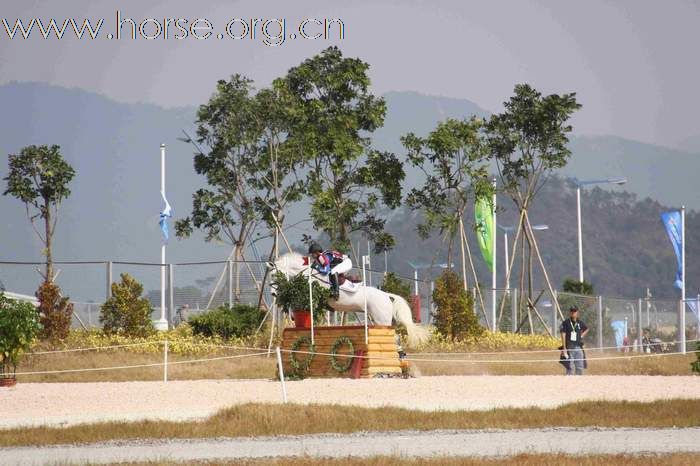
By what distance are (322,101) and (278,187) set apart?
3.18 metres

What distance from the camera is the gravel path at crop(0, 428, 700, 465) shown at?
16.1 m

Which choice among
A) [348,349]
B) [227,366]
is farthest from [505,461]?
[227,366]

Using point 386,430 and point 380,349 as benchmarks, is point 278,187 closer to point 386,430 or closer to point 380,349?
point 380,349

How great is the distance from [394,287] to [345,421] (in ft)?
61.2

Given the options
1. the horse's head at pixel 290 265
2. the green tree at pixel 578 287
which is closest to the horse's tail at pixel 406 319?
the horse's head at pixel 290 265

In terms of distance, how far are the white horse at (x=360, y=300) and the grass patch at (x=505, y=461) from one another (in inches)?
523

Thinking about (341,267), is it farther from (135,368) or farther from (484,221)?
(484,221)

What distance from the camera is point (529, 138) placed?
150 feet

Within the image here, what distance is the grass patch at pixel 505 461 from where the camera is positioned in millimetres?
14523

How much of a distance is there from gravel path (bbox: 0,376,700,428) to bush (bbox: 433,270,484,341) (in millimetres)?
10919

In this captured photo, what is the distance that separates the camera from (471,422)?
19703mm

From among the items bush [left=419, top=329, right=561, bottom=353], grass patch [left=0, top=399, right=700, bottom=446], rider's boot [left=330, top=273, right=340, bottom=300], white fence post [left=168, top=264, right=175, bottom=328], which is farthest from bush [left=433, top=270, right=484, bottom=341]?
grass patch [left=0, top=399, right=700, bottom=446]

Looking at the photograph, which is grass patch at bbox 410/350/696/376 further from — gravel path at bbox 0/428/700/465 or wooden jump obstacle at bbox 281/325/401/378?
gravel path at bbox 0/428/700/465

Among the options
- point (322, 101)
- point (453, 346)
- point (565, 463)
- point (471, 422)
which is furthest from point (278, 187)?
point (565, 463)
